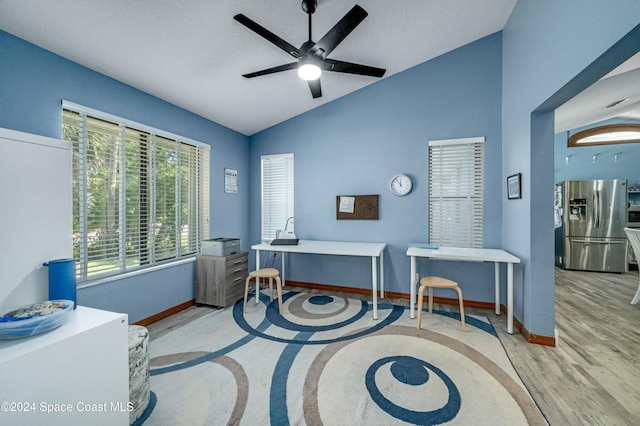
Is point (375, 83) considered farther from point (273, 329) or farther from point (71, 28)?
point (273, 329)

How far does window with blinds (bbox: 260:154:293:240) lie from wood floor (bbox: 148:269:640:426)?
65.6 inches

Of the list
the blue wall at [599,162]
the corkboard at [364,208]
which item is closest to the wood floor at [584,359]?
the corkboard at [364,208]

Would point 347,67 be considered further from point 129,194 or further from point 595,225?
point 595,225

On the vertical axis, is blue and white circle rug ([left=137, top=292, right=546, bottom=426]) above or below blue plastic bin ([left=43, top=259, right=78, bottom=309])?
below

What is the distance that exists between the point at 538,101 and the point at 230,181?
150 inches

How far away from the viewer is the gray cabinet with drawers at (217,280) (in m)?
3.18

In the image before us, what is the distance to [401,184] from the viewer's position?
11.5 ft

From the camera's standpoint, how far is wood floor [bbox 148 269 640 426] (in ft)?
5.21

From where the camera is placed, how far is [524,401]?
Result: 65.1 inches

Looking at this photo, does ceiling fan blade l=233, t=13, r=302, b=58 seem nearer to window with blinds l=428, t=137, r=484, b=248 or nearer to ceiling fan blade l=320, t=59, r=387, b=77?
ceiling fan blade l=320, t=59, r=387, b=77

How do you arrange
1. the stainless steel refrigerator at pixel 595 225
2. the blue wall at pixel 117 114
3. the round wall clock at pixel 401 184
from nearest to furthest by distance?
the blue wall at pixel 117 114 < the round wall clock at pixel 401 184 < the stainless steel refrigerator at pixel 595 225

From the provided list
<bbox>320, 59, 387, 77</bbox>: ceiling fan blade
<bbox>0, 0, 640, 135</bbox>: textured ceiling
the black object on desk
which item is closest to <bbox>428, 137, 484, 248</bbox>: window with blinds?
<bbox>0, 0, 640, 135</bbox>: textured ceiling

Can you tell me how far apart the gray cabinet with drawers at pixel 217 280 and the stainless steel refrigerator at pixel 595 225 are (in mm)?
6479

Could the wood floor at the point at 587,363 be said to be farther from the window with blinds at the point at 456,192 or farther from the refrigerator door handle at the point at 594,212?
the refrigerator door handle at the point at 594,212
